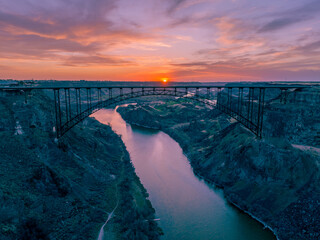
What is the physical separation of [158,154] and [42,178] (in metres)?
31.5

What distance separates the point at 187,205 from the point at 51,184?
58.3 feet

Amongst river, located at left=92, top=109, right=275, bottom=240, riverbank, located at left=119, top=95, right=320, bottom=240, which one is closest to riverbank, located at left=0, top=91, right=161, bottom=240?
river, located at left=92, top=109, right=275, bottom=240

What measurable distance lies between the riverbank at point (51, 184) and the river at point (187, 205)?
247cm

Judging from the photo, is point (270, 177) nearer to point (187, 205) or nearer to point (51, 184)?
point (187, 205)

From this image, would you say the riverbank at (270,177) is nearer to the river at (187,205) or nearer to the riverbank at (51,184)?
the river at (187,205)

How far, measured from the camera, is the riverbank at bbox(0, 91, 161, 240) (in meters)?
19.2

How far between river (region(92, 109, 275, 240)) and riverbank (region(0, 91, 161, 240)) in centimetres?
247

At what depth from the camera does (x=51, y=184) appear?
23953 millimetres

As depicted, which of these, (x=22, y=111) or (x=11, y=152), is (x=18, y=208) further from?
(x=22, y=111)

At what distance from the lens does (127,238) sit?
69.4ft

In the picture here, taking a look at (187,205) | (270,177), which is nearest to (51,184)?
(187,205)

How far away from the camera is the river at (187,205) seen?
2513 centimetres

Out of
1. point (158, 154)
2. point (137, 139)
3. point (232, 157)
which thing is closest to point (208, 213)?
point (232, 157)

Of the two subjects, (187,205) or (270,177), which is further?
(187,205)
